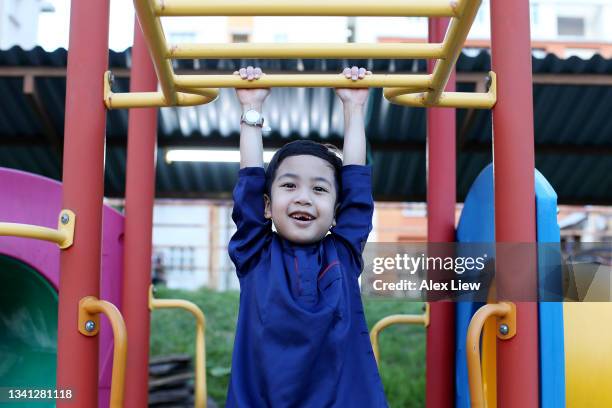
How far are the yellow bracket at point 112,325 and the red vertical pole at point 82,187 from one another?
2cm

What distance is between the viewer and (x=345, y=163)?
1.73 meters

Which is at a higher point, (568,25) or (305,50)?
(568,25)

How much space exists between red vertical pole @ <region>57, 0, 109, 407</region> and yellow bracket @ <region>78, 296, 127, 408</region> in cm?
2

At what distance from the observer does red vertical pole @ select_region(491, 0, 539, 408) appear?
5.00ft

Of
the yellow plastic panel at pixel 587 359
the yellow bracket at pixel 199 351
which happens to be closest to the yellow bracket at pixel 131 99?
the yellow bracket at pixel 199 351

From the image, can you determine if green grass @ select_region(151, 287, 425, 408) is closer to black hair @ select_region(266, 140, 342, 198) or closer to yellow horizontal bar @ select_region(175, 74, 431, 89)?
black hair @ select_region(266, 140, 342, 198)

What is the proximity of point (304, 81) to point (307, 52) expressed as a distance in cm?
7

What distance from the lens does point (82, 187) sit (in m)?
1.57

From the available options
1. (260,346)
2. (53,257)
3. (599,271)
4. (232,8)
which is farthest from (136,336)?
(599,271)

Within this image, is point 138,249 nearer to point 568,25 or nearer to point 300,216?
point 300,216

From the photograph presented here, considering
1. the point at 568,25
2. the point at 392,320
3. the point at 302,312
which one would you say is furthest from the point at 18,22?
the point at 568,25

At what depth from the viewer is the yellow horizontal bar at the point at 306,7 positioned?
1.42 m

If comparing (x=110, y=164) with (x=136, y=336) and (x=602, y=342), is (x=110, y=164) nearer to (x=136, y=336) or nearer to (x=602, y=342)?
(x=136, y=336)

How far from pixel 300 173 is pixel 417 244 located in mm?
502
